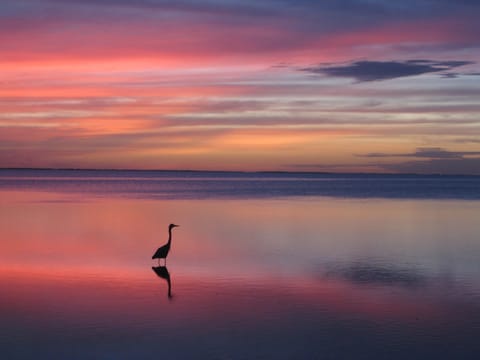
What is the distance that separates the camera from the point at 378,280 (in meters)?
13.3

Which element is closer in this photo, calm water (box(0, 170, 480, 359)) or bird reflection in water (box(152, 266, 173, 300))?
calm water (box(0, 170, 480, 359))

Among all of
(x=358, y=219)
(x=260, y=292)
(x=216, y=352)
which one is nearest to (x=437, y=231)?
(x=358, y=219)

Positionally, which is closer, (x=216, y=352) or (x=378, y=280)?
(x=216, y=352)

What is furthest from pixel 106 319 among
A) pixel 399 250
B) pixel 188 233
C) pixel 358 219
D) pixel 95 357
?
pixel 358 219

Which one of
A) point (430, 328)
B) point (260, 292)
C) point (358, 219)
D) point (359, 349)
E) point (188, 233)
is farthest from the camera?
point (358, 219)

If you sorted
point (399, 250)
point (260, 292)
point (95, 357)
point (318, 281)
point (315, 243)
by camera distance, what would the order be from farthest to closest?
point (315, 243)
point (399, 250)
point (318, 281)
point (260, 292)
point (95, 357)

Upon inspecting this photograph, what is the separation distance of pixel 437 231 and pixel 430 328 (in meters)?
13.8

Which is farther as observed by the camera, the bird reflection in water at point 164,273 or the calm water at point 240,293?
the bird reflection in water at point 164,273

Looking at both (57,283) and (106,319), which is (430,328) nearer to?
(106,319)

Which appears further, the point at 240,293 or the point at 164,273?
the point at 164,273

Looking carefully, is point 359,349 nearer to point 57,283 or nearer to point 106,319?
point 106,319

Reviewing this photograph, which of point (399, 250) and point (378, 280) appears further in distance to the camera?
point (399, 250)

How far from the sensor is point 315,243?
19281 mm

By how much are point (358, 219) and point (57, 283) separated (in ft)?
54.1
